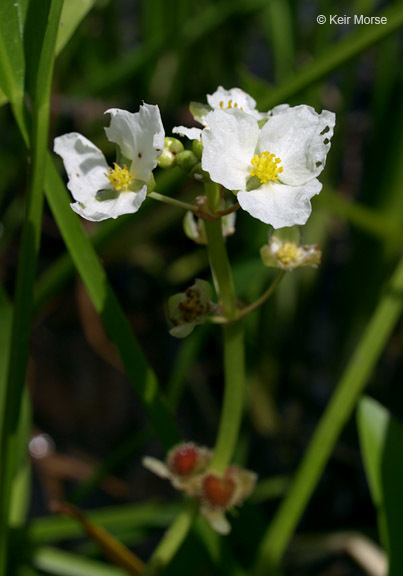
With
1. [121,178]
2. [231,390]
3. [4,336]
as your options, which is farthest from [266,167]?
[4,336]

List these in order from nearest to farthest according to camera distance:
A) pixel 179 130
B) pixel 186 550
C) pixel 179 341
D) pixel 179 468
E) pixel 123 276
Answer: pixel 179 130 < pixel 179 468 < pixel 186 550 < pixel 179 341 < pixel 123 276

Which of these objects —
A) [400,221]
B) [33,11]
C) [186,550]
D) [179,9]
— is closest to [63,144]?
[33,11]

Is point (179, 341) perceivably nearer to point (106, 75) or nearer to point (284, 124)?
point (106, 75)

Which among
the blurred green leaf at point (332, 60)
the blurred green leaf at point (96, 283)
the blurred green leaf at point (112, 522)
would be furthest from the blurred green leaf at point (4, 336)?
the blurred green leaf at point (332, 60)

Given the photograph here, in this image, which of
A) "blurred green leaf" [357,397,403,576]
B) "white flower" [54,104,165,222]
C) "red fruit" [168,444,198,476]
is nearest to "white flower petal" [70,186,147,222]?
"white flower" [54,104,165,222]

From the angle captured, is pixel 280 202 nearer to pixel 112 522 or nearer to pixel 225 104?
pixel 225 104

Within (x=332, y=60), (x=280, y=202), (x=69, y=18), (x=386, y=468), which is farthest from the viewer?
(x=332, y=60)
